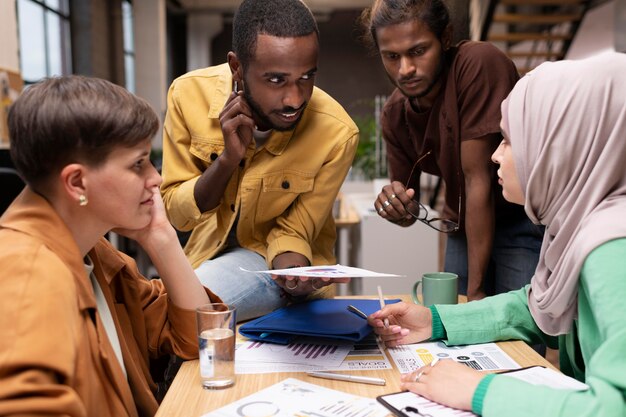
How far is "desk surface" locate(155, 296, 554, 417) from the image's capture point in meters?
0.96

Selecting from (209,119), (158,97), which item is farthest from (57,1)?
(209,119)

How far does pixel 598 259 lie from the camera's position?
908 mm

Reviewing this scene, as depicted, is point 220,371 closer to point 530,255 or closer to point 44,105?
point 44,105

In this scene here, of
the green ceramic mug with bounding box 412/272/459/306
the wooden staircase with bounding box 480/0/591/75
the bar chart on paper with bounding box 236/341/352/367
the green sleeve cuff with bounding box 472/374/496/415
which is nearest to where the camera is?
the green sleeve cuff with bounding box 472/374/496/415

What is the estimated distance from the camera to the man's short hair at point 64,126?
3.17ft

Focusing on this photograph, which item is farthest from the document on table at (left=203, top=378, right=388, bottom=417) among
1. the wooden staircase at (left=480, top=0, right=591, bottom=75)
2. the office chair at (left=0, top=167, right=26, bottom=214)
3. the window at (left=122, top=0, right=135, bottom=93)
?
the window at (left=122, top=0, right=135, bottom=93)

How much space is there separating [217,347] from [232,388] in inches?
3.0

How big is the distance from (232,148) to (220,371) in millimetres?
791

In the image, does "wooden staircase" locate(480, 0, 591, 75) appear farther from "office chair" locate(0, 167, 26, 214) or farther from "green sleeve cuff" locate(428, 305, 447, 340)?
"green sleeve cuff" locate(428, 305, 447, 340)

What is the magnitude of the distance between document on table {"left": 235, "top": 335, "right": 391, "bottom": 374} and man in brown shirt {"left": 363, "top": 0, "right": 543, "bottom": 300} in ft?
2.25

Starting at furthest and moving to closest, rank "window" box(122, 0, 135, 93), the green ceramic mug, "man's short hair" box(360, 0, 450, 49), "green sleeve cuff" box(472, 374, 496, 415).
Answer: "window" box(122, 0, 135, 93), "man's short hair" box(360, 0, 450, 49), the green ceramic mug, "green sleeve cuff" box(472, 374, 496, 415)

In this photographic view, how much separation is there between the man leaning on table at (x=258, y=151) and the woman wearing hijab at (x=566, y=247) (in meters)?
0.66

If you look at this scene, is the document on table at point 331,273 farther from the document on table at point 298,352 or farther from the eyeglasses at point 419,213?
the eyeglasses at point 419,213

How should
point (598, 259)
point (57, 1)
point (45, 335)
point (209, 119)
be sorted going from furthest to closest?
1. point (57, 1)
2. point (209, 119)
3. point (598, 259)
4. point (45, 335)
